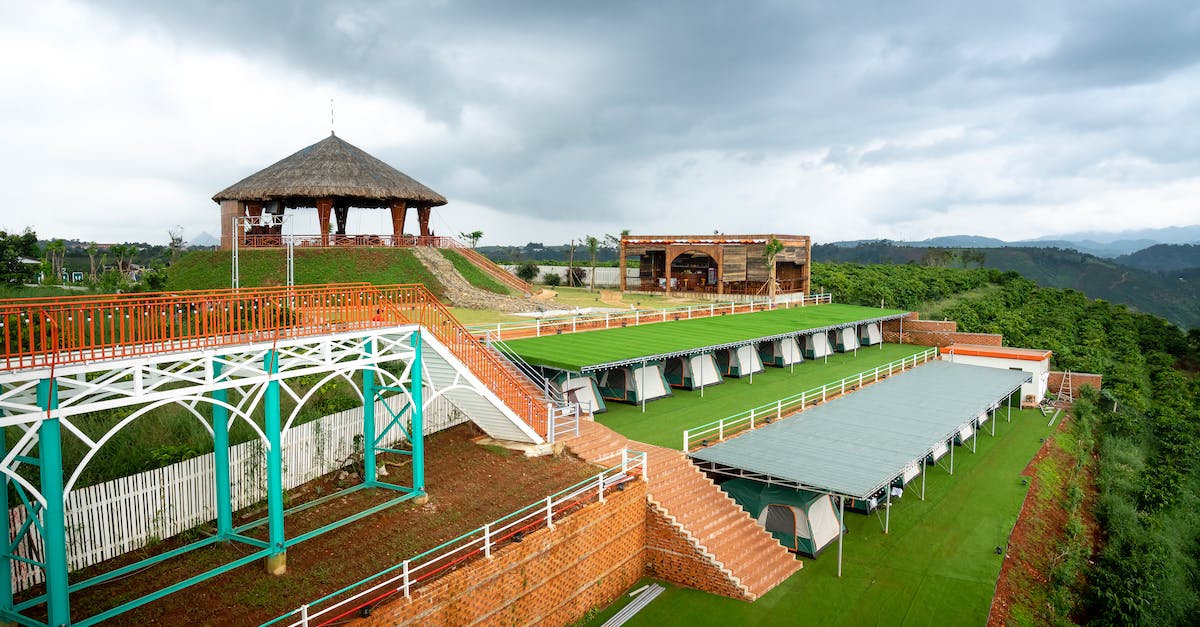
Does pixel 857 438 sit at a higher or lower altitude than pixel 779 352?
lower

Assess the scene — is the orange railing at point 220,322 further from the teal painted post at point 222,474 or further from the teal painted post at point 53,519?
the teal painted post at point 222,474

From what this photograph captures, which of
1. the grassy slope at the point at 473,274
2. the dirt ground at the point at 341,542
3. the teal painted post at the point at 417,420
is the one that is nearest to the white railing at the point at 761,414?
the dirt ground at the point at 341,542

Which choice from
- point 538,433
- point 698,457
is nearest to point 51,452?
point 538,433

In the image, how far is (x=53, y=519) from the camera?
9.16 m

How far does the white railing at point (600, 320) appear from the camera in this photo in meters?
25.4

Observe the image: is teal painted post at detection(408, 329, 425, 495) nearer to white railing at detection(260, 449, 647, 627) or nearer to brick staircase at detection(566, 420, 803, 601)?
white railing at detection(260, 449, 647, 627)

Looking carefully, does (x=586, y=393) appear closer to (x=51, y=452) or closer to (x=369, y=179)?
(x=51, y=452)

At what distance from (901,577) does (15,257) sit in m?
31.0

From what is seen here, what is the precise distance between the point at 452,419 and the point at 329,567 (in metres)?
7.88

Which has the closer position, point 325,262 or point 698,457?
point 698,457

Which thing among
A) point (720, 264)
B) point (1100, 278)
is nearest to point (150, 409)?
point (720, 264)

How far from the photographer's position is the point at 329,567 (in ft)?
39.5

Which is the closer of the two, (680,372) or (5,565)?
(5,565)

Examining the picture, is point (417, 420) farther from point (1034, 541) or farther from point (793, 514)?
point (1034, 541)
